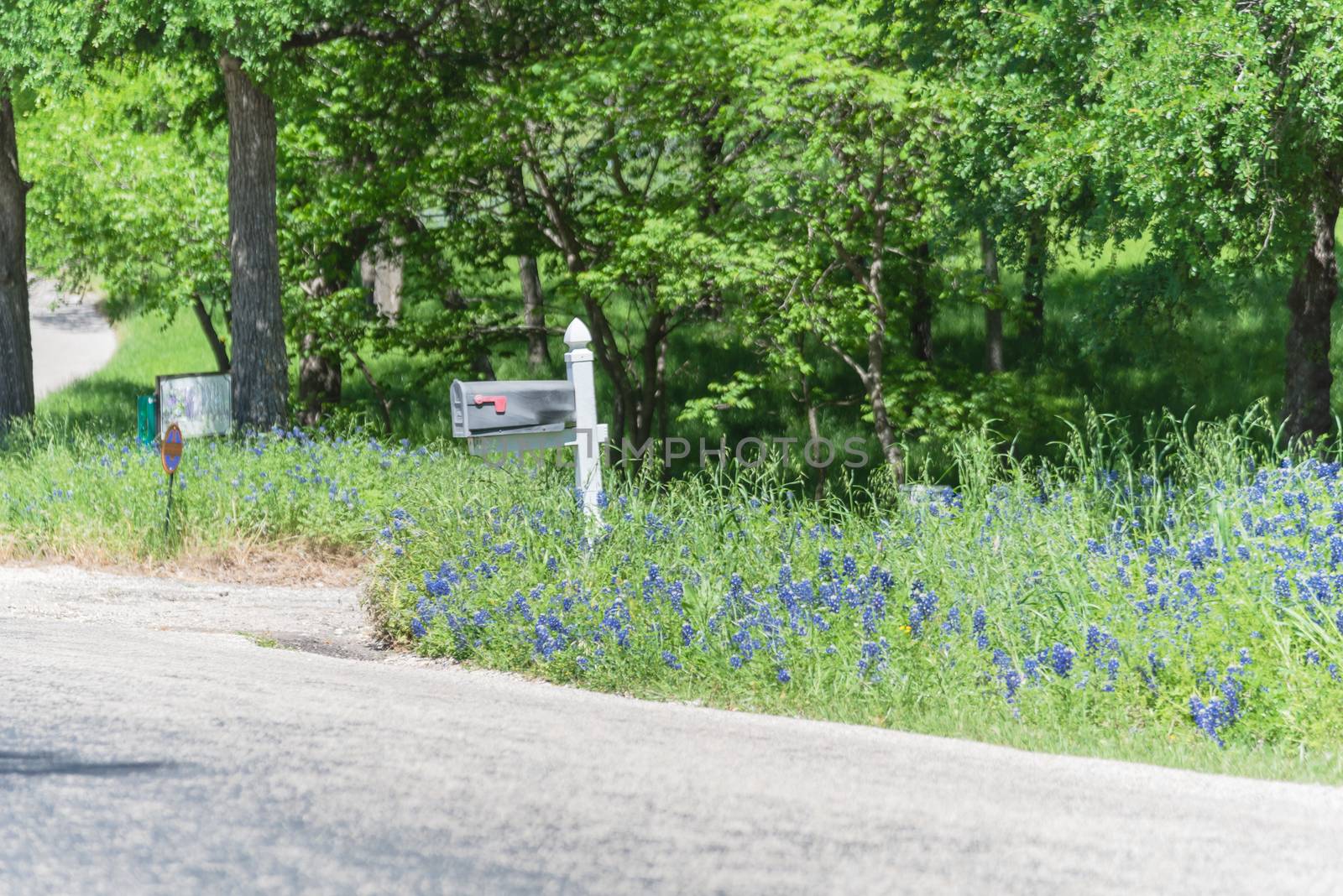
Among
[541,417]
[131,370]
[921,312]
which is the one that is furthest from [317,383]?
[541,417]

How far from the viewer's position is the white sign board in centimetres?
1522

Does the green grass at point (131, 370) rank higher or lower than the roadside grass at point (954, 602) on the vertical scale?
higher

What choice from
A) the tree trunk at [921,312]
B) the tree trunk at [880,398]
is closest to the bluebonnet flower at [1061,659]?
the tree trunk at [880,398]

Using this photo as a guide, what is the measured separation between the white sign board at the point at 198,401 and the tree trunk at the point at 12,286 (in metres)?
2.45

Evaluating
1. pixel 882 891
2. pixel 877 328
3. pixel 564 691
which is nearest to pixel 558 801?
pixel 882 891

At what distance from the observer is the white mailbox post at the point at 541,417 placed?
24.1 ft

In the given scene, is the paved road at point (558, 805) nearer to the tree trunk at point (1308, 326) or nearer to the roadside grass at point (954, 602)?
the roadside grass at point (954, 602)

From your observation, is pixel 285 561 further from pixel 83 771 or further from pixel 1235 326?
pixel 1235 326

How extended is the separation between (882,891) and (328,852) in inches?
56.6

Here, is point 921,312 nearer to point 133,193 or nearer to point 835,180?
point 835,180

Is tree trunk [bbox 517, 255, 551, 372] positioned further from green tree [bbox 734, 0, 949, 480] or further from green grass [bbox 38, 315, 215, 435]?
green grass [bbox 38, 315, 215, 435]

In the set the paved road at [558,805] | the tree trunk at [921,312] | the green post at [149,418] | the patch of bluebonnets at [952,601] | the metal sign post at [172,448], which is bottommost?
the paved road at [558,805]

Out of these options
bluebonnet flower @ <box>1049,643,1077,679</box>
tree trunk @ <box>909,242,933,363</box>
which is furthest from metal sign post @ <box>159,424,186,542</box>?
tree trunk @ <box>909,242,933,363</box>

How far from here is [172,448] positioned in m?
10.9
